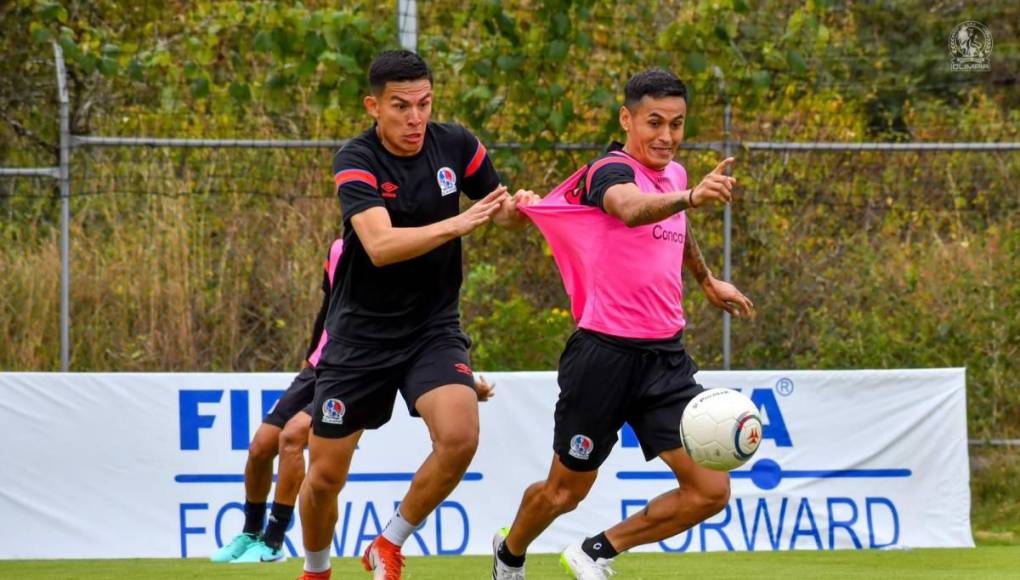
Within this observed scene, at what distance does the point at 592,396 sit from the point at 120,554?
Answer: 13.6 ft

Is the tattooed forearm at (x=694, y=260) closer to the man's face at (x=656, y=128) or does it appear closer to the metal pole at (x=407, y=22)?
the man's face at (x=656, y=128)

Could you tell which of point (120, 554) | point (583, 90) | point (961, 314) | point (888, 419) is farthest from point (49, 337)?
point (961, 314)

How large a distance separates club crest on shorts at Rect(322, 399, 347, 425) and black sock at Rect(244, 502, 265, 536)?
8.92 feet

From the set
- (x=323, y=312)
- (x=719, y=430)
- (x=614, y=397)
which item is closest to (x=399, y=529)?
(x=614, y=397)

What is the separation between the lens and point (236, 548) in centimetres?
893

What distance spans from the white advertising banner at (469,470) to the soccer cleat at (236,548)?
504 millimetres

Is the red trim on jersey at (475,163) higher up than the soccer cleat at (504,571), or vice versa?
the red trim on jersey at (475,163)

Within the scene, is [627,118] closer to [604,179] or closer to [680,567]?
[604,179]

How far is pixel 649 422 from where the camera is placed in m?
6.61

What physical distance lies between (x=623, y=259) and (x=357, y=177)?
122cm

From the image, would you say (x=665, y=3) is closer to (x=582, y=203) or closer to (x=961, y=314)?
(x=961, y=314)

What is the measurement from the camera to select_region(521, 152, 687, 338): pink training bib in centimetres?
661

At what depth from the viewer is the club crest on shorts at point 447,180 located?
6551 mm

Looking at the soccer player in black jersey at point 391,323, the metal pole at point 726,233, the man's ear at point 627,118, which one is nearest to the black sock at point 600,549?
the soccer player in black jersey at point 391,323
